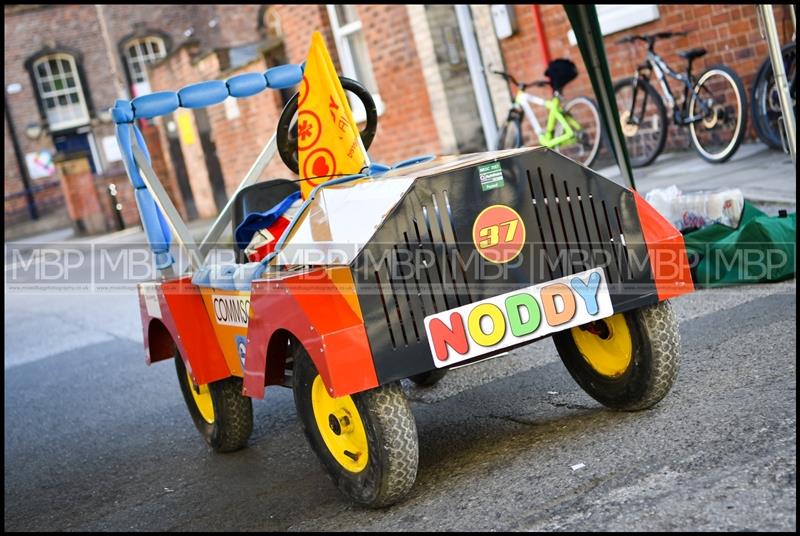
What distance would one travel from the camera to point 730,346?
5.19 m

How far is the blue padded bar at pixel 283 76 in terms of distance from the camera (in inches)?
224

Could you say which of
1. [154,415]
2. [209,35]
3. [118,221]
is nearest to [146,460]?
[154,415]

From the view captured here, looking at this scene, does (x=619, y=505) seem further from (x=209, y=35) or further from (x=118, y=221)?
(x=209, y=35)

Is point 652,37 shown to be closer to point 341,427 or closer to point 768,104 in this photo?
point 768,104

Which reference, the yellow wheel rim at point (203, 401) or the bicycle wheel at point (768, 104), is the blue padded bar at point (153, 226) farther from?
the bicycle wheel at point (768, 104)

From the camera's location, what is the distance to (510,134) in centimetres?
1436

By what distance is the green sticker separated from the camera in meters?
3.85

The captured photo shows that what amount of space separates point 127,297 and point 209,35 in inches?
1001

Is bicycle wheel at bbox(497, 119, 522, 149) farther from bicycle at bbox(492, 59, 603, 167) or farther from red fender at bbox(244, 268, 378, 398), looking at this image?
red fender at bbox(244, 268, 378, 398)

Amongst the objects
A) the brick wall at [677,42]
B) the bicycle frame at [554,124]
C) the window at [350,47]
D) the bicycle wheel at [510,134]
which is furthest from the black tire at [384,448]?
the window at [350,47]

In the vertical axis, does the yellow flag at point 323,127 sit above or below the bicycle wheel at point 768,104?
above

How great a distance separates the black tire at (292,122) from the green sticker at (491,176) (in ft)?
4.05

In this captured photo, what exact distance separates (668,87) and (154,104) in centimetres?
688

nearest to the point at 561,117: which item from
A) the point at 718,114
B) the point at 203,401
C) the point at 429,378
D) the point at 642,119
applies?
the point at 642,119
